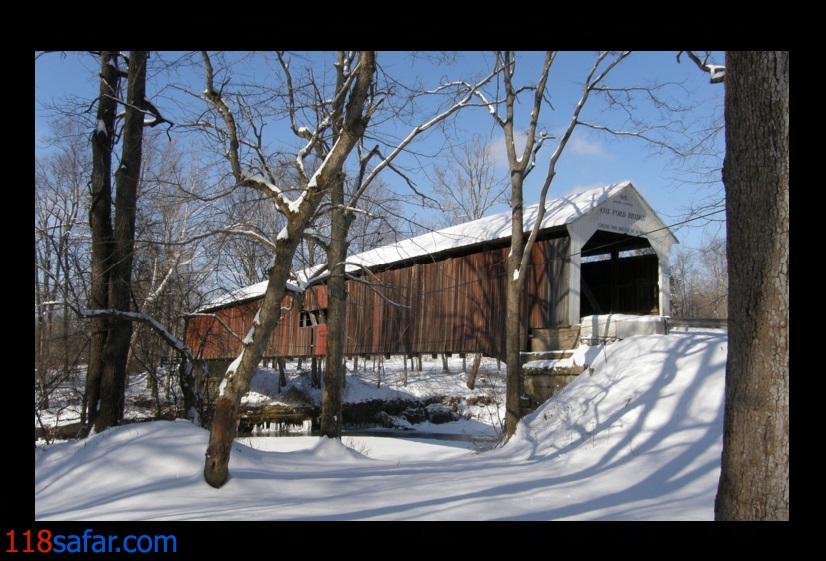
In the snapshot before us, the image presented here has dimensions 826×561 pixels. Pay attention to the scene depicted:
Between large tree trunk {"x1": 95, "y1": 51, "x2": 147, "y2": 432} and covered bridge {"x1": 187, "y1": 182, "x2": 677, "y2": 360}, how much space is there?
2.30 m

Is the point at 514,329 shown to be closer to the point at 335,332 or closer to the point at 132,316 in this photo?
the point at 335,332

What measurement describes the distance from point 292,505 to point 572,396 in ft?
21.3

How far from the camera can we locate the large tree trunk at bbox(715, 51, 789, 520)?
3.41m

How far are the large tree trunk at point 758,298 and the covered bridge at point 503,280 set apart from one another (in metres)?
8.26

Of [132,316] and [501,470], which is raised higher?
[132,316]

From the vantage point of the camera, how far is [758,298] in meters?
3.53

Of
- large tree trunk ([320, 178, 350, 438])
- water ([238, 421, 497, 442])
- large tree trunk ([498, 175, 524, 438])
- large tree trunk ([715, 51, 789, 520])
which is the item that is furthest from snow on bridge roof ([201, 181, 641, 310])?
large tree trunk ([715, 51, 789, 520])

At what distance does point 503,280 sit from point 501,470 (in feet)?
23.8

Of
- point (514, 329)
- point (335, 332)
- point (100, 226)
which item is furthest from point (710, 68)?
point (100, 226)

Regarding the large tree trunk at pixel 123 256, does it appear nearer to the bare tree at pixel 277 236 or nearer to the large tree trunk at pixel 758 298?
the bare tree at pixel 277 236

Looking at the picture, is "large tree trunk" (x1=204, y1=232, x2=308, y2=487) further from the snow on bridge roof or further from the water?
the water
